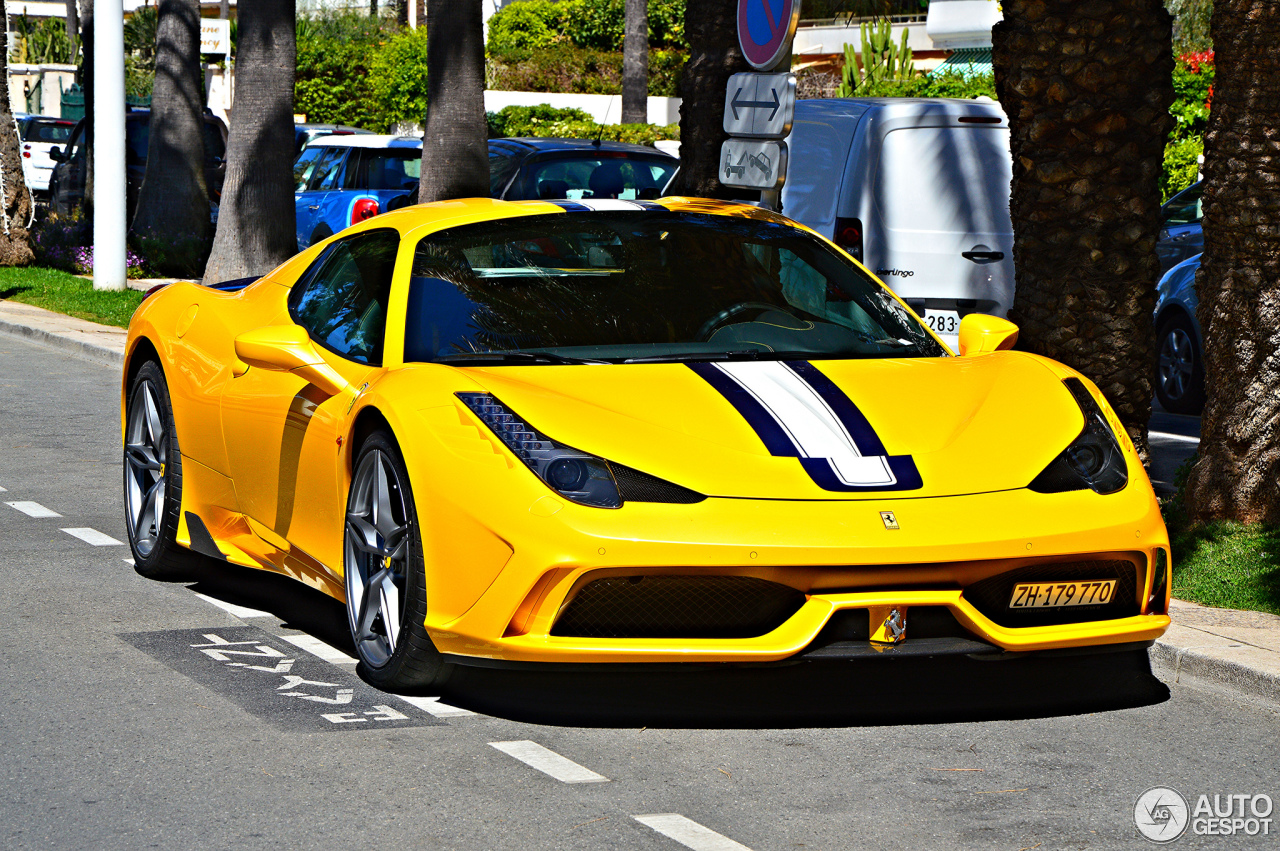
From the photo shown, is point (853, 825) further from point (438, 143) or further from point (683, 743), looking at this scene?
point (438, 143)

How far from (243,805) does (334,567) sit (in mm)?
1457

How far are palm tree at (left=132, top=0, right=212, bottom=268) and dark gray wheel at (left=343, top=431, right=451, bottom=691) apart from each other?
16.6 meters

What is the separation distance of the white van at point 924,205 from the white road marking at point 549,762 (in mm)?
6228

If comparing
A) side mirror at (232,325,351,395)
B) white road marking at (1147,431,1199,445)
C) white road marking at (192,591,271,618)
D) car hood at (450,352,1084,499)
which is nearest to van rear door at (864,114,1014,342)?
white road marking at (1147,431,1199,445)

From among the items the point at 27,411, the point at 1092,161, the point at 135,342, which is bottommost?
the point at 27,411

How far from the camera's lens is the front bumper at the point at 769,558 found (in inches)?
187

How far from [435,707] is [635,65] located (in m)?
33.8

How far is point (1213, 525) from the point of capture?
7527 mm

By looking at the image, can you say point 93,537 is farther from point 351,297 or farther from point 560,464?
point 560,464

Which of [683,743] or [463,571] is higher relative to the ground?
[463,571]

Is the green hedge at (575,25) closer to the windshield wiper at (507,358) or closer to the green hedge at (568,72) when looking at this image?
the green hedge at (568,72)

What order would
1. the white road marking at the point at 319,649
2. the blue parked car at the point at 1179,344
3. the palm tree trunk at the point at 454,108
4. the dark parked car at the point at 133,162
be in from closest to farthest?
the white road marking at the point at 319,649
the blue parked car at the point at 1179,344
the palm tree trunk at the point at 454,108
the dark parked car at the point at 133,162

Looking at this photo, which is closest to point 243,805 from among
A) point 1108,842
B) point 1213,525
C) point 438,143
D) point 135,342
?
point 1108,842

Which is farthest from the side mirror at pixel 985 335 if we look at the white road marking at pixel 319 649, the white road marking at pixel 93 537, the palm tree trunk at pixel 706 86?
the palm tree trunk at pixel 706 86
